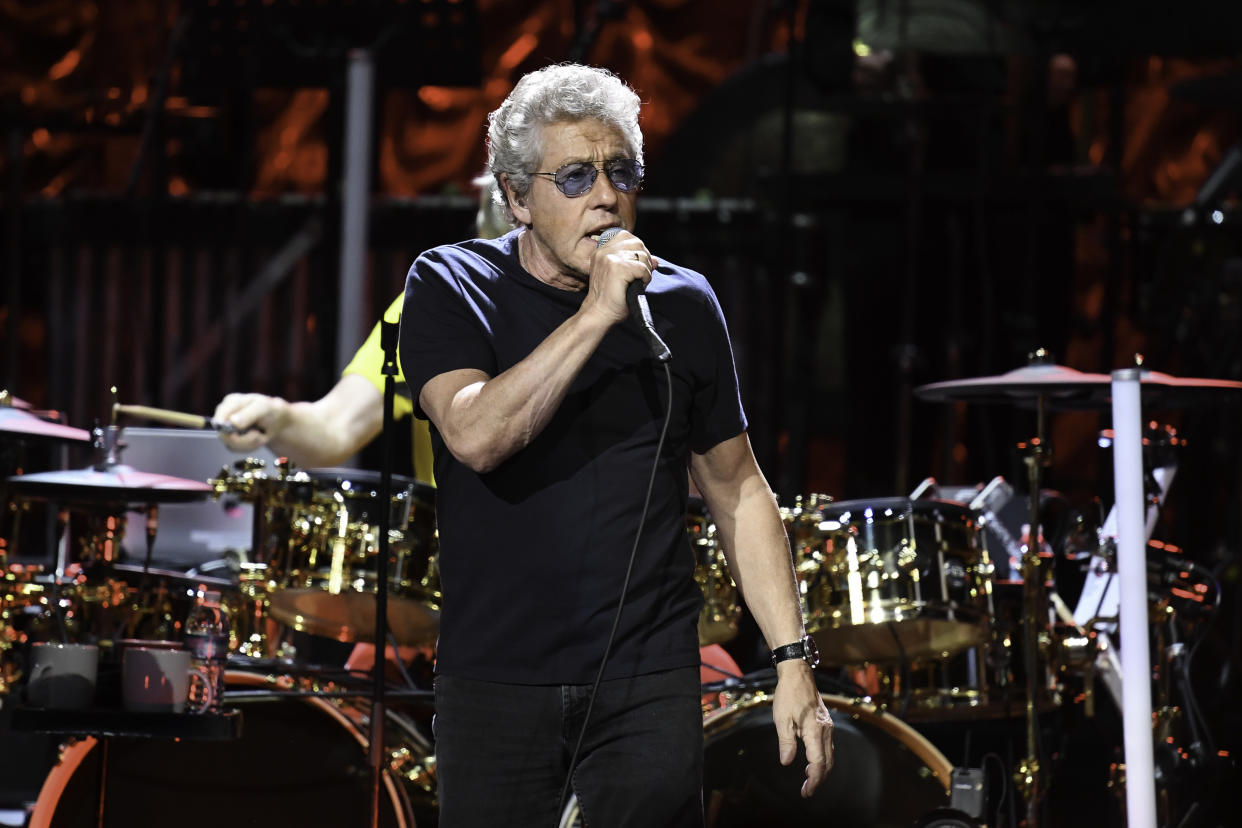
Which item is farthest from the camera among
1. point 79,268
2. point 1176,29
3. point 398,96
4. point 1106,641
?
point 398,96

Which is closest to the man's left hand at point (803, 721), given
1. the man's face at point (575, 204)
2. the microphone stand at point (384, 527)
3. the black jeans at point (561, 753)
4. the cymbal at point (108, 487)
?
the black jeans at point (561, 753)

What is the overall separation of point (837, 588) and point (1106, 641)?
1.11 metres

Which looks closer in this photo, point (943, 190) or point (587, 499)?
point (587, 499)

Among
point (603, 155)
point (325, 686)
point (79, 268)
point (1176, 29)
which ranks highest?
point (1176, 29)

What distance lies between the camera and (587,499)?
7.87 ft

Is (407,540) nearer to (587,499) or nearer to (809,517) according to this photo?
(809,517)

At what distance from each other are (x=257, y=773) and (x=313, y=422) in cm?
93

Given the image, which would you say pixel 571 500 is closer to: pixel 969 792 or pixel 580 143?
pixel 580 143

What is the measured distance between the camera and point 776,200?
668 centimetres

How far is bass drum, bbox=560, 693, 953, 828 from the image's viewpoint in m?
4.00

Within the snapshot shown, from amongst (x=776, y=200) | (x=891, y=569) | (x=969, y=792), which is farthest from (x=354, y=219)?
(x=969, y=792)

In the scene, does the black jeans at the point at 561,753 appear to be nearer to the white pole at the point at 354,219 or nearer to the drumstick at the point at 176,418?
the drumstick at the point at 176,418

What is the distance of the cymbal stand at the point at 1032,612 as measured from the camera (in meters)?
4.21

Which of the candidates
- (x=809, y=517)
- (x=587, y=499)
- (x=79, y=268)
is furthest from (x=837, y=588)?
(x=79, y=268)
